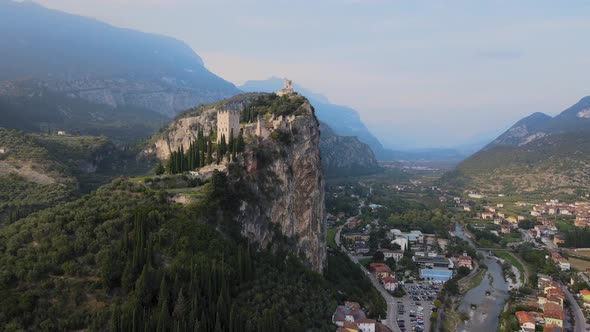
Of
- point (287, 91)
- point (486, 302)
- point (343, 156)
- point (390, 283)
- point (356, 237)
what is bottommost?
point (356, 237)

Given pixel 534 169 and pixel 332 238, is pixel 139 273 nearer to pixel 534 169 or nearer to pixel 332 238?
pixel 332 238

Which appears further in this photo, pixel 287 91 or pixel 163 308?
pixel 287 91

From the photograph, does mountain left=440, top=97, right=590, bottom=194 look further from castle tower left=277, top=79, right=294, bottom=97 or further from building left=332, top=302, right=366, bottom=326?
building left=332, top=302, right=366, bottom=326

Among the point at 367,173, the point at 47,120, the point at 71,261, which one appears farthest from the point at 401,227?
the point at 367,173

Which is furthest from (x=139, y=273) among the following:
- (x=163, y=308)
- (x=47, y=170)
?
(x=47, y=170)

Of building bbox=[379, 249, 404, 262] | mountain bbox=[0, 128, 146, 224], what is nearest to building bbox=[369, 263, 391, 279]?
building bbox=[379, 249, 404, 262]

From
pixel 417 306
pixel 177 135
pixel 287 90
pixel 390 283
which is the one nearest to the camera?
pixel 417 306

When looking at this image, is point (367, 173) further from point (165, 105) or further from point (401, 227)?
point (401, 227)

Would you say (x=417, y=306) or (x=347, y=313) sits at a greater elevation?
(x=347, y=313)

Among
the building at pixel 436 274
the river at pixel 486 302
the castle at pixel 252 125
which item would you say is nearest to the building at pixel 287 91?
the castle at pixel 252 125
